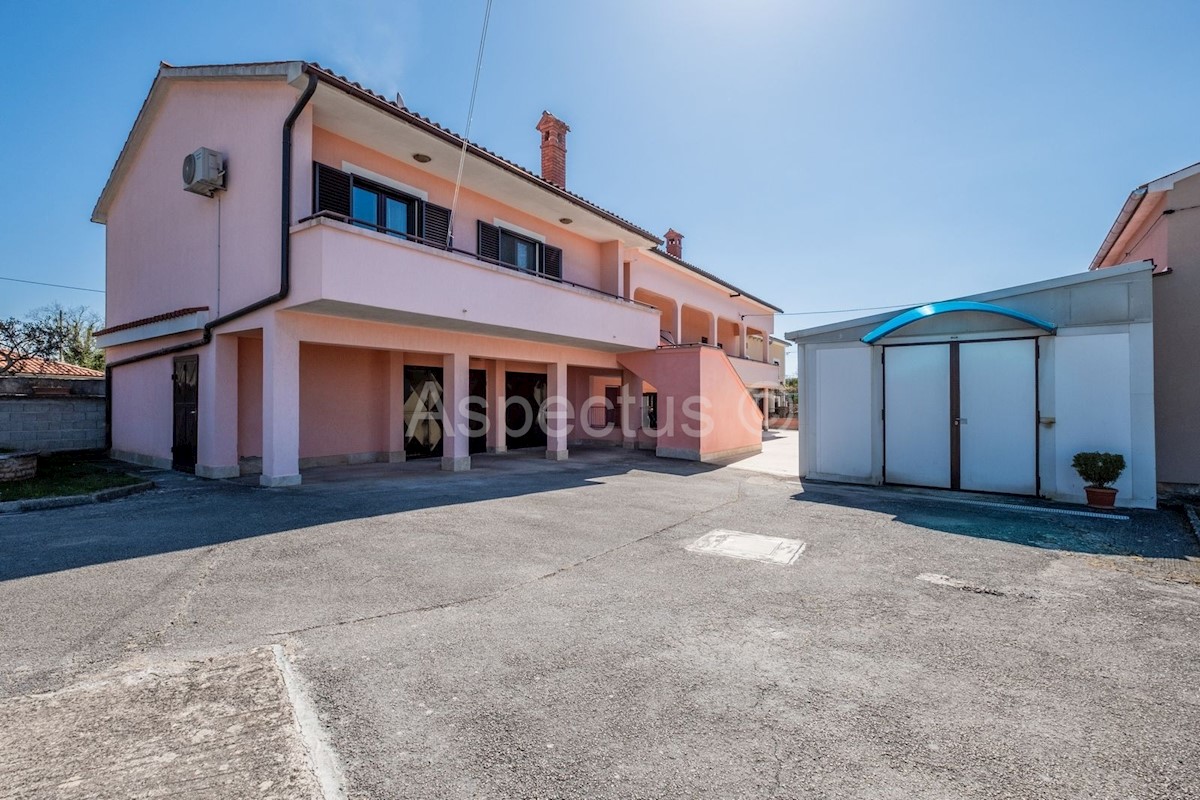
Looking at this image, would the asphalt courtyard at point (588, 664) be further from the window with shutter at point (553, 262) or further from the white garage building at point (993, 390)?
the window with shutter at point (553, 262)

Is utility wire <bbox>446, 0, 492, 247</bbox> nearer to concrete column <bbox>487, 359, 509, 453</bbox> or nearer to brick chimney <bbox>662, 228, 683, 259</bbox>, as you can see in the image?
concrete column <bbox>487, 359, 509, 453</bbox>

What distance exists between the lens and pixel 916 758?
2.44 meters

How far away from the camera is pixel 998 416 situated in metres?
9.52

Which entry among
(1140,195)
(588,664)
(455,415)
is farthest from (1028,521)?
(455,415)

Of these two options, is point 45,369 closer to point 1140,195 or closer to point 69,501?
point 69,501

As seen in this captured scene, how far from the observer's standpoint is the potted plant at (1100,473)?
8062 mm

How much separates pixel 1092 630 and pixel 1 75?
25.8 meters

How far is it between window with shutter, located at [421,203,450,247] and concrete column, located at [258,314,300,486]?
11.9ft

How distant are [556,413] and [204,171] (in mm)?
9405

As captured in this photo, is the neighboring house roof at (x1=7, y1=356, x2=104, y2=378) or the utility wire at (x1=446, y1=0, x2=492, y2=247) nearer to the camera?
the utility wire at (x1=446, y1=0, x2=492, y2=247)

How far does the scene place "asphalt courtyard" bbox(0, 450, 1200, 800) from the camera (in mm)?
2334

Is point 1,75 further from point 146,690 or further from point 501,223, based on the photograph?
point 146,690

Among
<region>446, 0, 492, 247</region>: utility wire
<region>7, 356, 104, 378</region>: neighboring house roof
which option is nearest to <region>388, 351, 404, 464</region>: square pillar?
<region>446, 0, 492, 247</region>: utility wire

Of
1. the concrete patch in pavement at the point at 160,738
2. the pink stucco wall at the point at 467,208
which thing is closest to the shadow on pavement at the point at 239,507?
the concrete patch in pavement at the point at 160,738
